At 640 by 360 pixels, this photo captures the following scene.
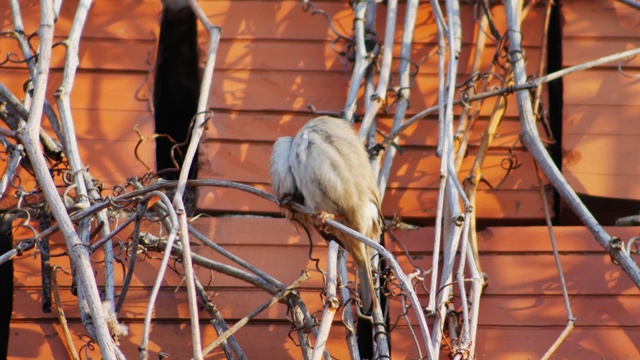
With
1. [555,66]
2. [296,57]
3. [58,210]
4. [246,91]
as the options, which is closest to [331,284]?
[58,210]

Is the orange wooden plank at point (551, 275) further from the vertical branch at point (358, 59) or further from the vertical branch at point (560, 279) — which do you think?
the vertical branch at point (358, 59)

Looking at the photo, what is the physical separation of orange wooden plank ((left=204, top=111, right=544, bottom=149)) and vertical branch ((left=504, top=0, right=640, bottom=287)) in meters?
0.25

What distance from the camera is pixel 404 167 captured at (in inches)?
201

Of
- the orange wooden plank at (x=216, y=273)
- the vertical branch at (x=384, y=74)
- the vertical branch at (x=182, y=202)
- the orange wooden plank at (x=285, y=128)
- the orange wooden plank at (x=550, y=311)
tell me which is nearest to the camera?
the vertical branch at (x=182, y=202)

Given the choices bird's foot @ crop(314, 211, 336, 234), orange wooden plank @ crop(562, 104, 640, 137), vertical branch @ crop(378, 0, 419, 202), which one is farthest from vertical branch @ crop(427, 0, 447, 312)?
orange wooden plank @ crop(562, 104, 640, 137)

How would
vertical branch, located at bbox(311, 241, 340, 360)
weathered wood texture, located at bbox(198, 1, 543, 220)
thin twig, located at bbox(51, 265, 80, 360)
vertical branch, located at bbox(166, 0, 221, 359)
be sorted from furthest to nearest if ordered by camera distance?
1. weathered wood texture, located at bbox(198, 1, 543, 220)
2. thin twig, located at bbox(51, 265, 80, 360)
3. vertical branch, located at bbox(311, 241, 340, 360)
4. vertical branch, located at bbox(166, 0, 221, 359)

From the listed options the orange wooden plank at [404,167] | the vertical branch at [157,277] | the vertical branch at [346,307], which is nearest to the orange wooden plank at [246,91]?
the orange wooden plank at [404,167]

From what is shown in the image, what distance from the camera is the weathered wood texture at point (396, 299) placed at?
4.61 meters

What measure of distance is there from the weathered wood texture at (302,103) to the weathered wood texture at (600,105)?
0.20 m

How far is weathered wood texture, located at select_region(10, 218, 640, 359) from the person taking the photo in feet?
15.1

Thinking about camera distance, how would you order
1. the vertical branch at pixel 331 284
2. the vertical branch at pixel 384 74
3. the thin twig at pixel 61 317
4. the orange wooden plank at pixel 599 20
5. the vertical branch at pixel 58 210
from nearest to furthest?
1. the vertical branch at pixel 58 210
2. the vertical branch at pixel 331 284
3. the thin twig at pixel 61 317
4. the vertical branch at pixel 384 74
5. the orange wooden plank at pixel 599 20

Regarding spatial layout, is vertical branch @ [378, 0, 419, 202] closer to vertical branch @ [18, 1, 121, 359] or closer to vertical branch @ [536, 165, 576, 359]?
vertical branch @ [536, 165, 576, 359]

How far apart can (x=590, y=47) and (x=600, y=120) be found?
1.36 feet

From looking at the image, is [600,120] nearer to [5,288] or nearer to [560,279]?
[560,279]
